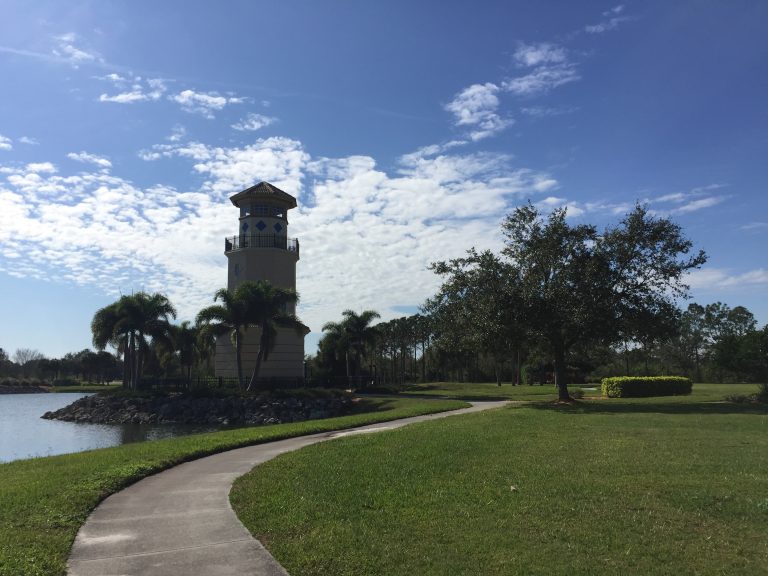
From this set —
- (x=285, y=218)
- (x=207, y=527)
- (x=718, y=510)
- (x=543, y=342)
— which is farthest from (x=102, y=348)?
(x=718, y=510)

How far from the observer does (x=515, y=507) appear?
757 cm

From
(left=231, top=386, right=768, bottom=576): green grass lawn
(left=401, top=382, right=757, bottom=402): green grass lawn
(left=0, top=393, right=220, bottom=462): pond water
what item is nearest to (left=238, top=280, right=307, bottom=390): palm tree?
(left=0, top=393, right=220, bottom=462): pond water

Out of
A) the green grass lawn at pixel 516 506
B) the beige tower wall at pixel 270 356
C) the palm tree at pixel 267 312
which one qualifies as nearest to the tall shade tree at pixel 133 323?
the beige tower wall at pixel 270 356

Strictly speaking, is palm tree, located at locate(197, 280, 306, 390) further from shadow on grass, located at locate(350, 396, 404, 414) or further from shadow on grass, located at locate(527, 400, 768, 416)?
shadow on grass, located at locate(527, 400, 768, 416)

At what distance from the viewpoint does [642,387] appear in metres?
33.5

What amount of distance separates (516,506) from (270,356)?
135 ft

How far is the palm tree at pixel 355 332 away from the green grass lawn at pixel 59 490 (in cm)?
3832

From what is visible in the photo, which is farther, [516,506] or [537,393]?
[537,393]

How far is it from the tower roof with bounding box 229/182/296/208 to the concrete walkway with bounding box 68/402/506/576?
3680 centimetres

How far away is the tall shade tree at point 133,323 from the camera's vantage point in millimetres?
48625

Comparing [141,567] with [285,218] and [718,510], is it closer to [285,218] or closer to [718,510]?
[718,510]

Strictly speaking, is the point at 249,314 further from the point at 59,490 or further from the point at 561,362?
the point at 59,490

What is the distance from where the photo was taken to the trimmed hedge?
33.0 metres

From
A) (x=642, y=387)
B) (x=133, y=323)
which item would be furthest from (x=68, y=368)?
(x=642, y=387)
